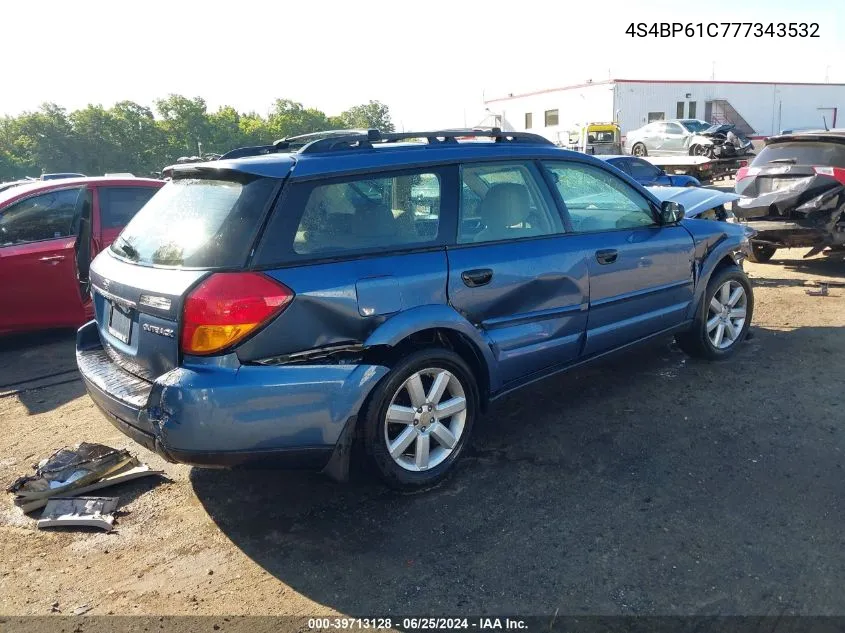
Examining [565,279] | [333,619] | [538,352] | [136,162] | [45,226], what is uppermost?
[136,162]

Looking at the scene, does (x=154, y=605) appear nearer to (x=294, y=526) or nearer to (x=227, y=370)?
(x=294, y=526)

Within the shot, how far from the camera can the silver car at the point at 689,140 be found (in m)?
22.6

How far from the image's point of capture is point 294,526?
10.8 ft

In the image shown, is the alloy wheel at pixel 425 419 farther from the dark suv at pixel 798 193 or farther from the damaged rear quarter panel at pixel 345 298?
the dark suv at pixel 798 193

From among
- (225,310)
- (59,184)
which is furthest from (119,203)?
(225,310)

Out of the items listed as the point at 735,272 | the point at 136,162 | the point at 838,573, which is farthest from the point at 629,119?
the point at 838,573

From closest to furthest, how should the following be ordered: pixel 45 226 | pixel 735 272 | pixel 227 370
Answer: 1. pixel 227 370
2. pixel 735 272
3. pixel 45 226

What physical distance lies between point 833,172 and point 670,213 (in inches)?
172

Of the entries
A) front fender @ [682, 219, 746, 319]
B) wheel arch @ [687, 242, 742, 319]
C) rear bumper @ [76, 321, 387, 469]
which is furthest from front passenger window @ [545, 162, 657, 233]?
rear bumper @ [76, 321, 387, 469]

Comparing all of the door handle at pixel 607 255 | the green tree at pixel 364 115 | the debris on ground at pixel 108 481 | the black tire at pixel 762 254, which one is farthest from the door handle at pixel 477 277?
the green tree at pixel 364 115

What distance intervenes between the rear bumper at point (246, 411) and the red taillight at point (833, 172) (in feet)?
22.5

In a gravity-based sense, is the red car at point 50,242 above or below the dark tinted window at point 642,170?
below

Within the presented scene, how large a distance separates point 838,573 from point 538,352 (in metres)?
1.77

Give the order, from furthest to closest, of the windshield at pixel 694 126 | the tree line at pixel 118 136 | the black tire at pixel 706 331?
1. the tree line at pixel 118 136
2. the windshield at pixel 694 126
3. the black tire at pixel 706 331
